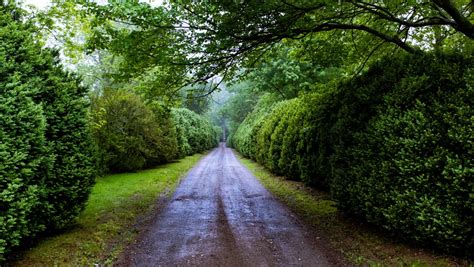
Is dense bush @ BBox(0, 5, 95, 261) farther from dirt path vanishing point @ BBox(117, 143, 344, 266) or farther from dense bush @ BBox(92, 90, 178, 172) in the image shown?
dense bush @ BBox(92, 90, 178, 172)

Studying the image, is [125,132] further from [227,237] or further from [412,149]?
[412,149]

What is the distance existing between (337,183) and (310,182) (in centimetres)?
427

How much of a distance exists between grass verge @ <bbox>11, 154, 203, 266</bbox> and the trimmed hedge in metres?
4.90

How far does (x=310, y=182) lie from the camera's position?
11.9m

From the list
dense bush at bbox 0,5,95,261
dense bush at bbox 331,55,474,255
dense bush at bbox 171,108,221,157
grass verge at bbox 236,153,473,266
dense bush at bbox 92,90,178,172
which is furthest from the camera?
dense bush at bbox 171,108,221,157

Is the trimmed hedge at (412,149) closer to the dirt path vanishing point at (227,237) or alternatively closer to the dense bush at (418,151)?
the dense bush at (418,151)

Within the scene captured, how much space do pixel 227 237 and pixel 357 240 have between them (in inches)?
99.8

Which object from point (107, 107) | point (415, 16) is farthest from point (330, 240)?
point (107, 107)

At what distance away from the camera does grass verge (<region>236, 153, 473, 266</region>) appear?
509 centimetres

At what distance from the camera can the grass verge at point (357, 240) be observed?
5.09 m

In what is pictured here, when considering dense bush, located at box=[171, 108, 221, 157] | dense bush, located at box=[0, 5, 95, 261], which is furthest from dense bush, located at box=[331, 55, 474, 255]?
dense bush, located at box=[171, 108, 221, 157]

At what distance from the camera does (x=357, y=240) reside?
6.26 meters

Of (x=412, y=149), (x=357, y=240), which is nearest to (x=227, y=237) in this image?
(x=357, y=240)

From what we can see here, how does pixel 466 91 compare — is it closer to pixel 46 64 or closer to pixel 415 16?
pixel 415 16
